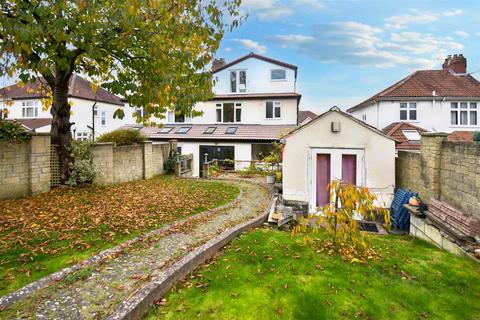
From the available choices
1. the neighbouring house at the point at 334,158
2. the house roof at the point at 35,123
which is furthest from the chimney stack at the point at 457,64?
the house roof at the point at 35,123

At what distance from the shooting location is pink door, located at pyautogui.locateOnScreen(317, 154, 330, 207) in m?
11.5

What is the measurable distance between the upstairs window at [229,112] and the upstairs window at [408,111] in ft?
48.6

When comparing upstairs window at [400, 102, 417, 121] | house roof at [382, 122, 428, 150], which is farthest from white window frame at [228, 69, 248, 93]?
upstairs window at [400, 102, 417, 121]

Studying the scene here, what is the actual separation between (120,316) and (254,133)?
68.2 ft

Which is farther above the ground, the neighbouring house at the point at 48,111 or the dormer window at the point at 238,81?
the dormer window at the point at 238,81

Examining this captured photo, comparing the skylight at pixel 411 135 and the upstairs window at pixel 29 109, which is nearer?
the skylight at pixel 411 135

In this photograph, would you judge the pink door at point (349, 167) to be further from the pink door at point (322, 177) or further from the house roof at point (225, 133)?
the house roof at point (225, 133)

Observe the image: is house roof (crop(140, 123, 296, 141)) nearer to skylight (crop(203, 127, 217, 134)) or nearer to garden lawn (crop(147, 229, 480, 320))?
skylight (crop(203, 127, 217, 134))

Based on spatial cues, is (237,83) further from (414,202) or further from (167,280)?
(167,280)

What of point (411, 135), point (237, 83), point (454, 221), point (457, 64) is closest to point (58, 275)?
point (454, 221)

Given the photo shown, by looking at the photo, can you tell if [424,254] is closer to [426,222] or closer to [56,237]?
[426,222]

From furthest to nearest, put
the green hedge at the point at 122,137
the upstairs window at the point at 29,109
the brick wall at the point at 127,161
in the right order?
the upstairs window at the point at 29,109
the green hedge at the point at 122,137
the brick wall at the point at 127,161

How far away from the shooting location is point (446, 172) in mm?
8320

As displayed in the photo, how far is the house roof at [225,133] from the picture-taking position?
23.0m
